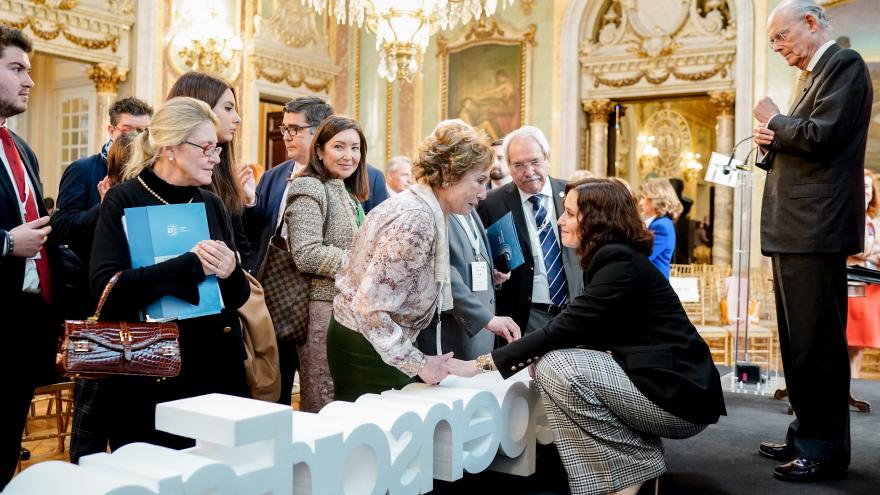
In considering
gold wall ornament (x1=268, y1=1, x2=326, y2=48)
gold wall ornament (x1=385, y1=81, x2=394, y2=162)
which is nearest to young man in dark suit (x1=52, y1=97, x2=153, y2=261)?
gold wall ornament (x1=268, y1=1, x2=326, y2=48)

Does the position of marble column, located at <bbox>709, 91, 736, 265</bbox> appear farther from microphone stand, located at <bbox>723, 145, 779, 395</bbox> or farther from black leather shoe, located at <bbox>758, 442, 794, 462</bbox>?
black leather shoe, located at <bbox>758, 442, 794, 462</bbox>

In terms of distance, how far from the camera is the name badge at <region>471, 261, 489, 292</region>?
3.10 metres

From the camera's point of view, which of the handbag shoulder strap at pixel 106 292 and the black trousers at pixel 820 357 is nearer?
the handbag shoulder strap at pixel 106 292

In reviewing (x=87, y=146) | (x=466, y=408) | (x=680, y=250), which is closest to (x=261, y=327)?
(x=466, y=408)

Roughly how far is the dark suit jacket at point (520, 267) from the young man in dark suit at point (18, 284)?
1857 mm

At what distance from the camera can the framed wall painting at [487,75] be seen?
11445mm

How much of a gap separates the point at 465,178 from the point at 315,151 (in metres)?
0.89

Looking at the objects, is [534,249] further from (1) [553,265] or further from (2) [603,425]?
(2) [603,425]

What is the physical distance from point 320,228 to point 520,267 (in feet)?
A: 3.04

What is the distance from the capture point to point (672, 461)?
3451mm

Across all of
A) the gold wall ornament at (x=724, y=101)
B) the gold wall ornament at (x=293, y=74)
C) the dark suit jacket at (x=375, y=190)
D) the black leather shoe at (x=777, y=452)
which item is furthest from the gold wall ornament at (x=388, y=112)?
the black leather shoe at (x=777, y=452)

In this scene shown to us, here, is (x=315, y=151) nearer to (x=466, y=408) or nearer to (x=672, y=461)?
(x=466, y=408)

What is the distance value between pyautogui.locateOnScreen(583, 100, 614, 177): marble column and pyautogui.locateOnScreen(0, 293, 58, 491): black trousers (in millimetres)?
9221

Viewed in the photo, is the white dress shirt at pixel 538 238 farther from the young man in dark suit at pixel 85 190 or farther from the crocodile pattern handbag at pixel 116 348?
the crocodile pattern handbag at pixel 116 348
